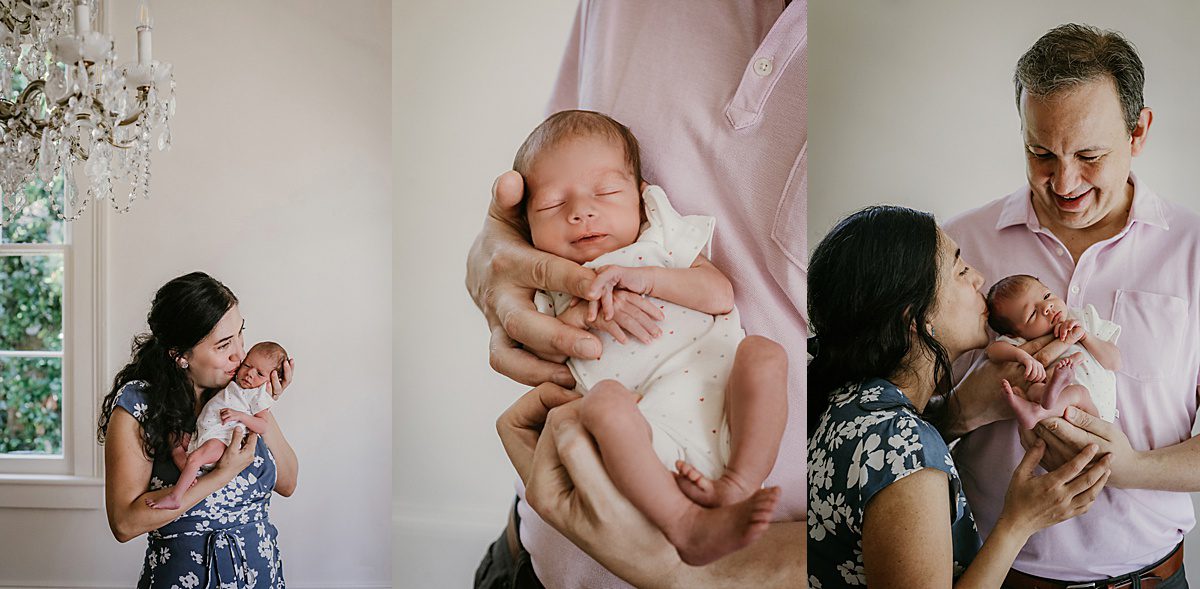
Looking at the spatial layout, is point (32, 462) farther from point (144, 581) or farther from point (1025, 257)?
point (1025, 257)

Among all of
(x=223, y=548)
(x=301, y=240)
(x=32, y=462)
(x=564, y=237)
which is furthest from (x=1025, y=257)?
(x=32, y=462)

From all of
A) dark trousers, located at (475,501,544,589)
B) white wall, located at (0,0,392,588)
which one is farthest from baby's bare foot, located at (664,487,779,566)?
white wall, located at (0,0,392,588)

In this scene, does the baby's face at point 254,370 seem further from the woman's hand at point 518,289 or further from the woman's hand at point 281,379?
the woman's hand at point 518,289

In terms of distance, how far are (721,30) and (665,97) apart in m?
0.15

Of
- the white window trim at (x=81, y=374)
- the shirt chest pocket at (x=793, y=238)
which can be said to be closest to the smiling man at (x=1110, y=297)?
the shirt chest pocket at (x=793, y=238)

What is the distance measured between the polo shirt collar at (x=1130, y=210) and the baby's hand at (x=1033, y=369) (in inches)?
10.3

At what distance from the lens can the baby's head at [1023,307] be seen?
181cm

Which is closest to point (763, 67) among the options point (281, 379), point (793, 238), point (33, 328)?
point (793, 238)

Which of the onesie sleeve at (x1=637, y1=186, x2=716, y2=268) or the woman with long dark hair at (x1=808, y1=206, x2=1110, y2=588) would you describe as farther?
the woman with long dark hair at (x1=808, y1=206, x2=1110, y2=588)

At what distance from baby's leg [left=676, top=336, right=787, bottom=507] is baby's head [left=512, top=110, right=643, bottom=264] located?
274 millimetres

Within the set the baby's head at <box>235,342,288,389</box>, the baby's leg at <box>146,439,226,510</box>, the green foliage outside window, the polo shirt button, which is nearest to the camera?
the polo shirt button

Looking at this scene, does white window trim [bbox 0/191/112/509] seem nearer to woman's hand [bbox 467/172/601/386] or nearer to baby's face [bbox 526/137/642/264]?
woman's hand [bbox 467/172/601/386]

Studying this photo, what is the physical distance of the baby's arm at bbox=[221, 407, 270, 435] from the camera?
83.5 inches

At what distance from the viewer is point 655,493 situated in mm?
1438
